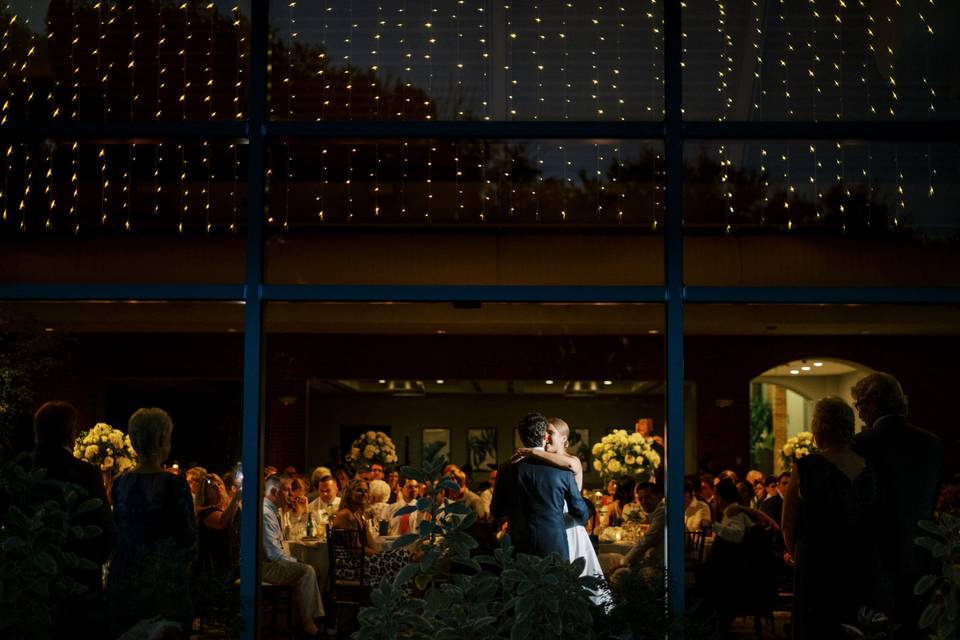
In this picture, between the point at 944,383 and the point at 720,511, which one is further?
the point at 720,511

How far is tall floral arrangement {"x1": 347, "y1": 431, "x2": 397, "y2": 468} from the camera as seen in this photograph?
9.30m

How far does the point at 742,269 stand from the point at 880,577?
1444mm

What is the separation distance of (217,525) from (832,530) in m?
2.78

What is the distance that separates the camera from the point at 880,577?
4.99 m

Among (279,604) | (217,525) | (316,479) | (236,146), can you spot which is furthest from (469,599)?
(316,479)

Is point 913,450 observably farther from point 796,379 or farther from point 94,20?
point 94,20

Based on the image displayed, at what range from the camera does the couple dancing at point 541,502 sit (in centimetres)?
607

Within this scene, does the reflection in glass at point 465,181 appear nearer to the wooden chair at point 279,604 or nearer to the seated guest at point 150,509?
the seated guest at point 150,509

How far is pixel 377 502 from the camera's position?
10844 millimetres

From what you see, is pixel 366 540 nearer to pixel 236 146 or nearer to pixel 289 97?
pixel 236 146

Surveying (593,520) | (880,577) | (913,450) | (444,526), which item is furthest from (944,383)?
(444,526)

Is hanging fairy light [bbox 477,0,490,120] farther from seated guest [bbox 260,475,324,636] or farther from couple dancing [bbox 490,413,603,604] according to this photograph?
seated guest [bbox 260,475,324,636]

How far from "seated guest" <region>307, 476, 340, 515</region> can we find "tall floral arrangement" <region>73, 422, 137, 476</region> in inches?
198

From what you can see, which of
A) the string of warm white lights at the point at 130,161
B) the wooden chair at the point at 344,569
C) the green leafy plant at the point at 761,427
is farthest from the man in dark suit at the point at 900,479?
the green leafy plant at the point at 761,427
